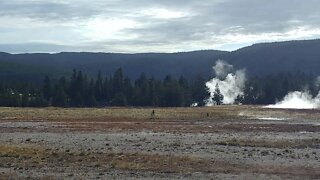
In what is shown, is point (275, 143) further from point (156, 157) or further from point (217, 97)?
point (217, 97)

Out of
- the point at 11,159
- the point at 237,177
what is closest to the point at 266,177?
the point at 237,177

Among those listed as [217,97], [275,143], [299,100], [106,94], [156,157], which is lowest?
[275,143]

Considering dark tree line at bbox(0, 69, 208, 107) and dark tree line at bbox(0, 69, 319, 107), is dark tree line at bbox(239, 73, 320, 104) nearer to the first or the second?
dark tree line at bbox(0, 69, 319, 107)

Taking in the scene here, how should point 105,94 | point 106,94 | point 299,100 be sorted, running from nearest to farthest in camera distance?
point 106,94 → point 105,94 → point 299,100

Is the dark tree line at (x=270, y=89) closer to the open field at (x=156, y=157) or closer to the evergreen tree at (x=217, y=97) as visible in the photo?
the evergreen tree at (x=217, y=97)

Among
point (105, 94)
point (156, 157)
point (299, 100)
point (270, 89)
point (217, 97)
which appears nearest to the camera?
point (156, 157)

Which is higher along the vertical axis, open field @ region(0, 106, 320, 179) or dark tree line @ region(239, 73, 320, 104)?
dark tree line @ region(239, 73, 320, 104)

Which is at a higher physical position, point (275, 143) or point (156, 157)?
point (156, 157)

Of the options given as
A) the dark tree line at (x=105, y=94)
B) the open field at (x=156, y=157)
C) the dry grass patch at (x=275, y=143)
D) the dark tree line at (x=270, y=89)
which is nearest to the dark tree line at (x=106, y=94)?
the dark tree line at (x=105, y=94)

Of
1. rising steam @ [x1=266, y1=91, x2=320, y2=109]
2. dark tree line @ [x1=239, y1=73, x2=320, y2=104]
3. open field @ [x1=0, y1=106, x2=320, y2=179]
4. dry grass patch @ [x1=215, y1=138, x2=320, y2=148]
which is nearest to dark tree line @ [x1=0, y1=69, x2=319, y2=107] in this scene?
dark tree line @ [x1=239, y1=73, x2=320, y2=104]

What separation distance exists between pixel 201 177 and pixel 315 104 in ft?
372

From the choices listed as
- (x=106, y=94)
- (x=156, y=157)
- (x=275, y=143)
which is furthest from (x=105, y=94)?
(x=156, y=157)

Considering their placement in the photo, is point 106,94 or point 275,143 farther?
point 106,94

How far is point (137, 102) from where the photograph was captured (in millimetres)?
136000
